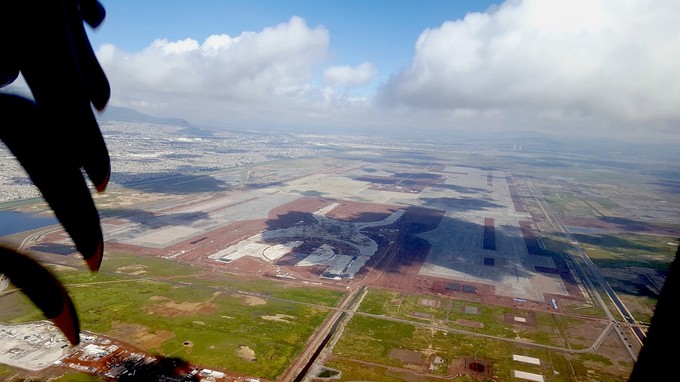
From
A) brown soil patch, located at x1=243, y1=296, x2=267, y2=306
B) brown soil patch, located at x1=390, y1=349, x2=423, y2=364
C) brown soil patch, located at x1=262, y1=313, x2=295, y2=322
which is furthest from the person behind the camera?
brown soil patch, located at x1=243, y1=296, x2=267, y2=306

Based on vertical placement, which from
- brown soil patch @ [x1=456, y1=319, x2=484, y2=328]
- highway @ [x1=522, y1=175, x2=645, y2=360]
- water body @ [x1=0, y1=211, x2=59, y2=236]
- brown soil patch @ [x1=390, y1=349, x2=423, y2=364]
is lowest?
highway @ [x1=522, y1=175, x2=645, y2=360]

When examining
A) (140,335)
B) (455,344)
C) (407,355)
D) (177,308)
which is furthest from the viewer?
(177,308)

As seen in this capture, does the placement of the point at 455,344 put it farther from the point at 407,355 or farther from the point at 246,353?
the point at 246,353

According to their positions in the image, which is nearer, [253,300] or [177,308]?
[177,308]

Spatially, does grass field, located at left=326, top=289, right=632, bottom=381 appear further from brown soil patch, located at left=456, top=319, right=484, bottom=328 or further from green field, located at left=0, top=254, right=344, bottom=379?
green field, located at left=0, top=254, right=344, bottom=379

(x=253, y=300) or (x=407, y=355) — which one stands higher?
(x=253, y=300)

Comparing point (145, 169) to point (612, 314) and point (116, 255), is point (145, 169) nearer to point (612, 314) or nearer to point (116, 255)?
point (116, 255)

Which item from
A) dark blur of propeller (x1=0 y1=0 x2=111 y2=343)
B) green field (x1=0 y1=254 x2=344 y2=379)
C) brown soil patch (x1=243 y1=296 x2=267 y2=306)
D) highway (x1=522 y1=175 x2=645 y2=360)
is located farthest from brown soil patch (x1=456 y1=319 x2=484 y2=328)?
dark blur of propeller (x1=0 y1=0 x2=111 y2=343)

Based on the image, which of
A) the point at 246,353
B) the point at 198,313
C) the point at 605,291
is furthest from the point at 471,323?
the point at 198,313

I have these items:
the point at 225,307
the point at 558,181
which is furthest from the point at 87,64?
the point at 558,181
